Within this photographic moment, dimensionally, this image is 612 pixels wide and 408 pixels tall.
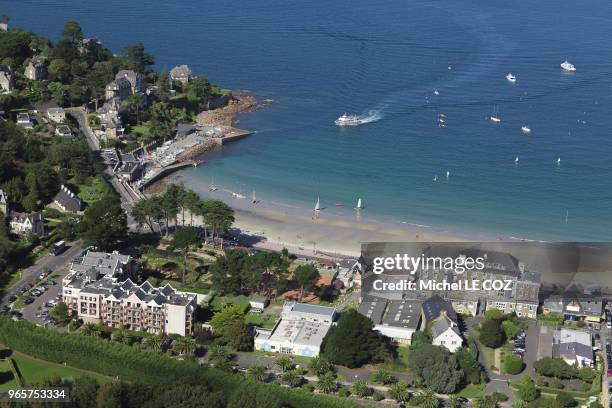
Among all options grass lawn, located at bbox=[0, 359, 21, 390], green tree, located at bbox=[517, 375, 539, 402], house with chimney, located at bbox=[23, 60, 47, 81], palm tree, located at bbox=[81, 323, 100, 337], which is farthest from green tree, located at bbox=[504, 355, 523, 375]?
house with chimney, located at bbox=[23, 60, 47, 81]

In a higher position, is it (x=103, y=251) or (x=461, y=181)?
(x=461, y=181)

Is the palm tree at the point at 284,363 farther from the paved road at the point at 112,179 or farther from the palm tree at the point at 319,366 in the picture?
the paved road at the point at 112,179

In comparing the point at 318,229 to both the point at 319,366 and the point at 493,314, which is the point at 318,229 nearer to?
the point at 493,314

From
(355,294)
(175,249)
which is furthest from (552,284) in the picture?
(175,249)

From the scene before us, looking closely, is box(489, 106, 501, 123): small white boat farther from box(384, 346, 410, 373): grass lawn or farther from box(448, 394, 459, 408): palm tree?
box(448, 394, 459, 408): palm tree

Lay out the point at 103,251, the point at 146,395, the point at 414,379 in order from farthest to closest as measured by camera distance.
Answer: the point at 103,251
the point at 414,379
the point at 146,395

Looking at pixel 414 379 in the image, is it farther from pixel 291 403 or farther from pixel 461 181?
pixel 461 181

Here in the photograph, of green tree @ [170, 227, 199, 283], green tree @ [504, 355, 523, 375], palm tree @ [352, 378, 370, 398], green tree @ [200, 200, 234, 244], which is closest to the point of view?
palm tree @ [352, 378, 370, 398]
